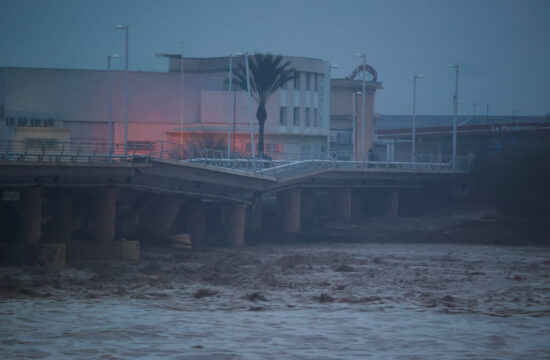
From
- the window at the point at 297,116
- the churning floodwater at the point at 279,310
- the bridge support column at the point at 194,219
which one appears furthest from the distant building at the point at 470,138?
the churning floodwater at the point at 279,310

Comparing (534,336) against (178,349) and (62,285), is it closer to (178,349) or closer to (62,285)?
(178,349)

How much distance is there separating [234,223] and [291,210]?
723 cm

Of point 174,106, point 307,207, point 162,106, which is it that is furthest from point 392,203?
point 162,106

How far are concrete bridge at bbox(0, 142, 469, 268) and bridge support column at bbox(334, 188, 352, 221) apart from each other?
0.24 feet

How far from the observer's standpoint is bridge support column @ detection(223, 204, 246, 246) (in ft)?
143

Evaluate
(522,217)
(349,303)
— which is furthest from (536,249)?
(349,303)

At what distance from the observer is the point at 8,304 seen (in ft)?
62.6

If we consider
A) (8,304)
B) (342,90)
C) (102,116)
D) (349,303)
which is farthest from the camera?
(342,90)

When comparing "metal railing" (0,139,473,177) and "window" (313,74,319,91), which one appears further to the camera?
"window" (313,74,319,91)

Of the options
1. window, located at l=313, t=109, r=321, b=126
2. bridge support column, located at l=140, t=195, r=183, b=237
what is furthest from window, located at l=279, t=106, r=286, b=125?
bridge support column, located at l=140, t=195, r=183, b=237

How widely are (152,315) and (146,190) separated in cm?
2034

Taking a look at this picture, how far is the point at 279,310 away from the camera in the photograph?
19.0 metres

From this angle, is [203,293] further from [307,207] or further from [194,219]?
[307,207]

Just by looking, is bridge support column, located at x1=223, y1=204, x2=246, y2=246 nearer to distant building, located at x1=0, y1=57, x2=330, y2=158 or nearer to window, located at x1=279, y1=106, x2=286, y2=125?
distant building, located at x1=0, y1=57, x2=330, y2=158
